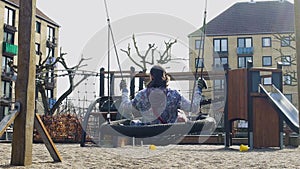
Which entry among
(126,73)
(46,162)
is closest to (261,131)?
(126,73)

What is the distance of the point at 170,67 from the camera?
18.5 metres

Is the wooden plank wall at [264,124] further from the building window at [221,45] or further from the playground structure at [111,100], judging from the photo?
the building window at [221,45]

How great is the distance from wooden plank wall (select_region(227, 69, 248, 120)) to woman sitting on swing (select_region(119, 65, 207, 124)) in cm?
387

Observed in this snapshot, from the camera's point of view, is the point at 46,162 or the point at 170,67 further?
the point at 170,67

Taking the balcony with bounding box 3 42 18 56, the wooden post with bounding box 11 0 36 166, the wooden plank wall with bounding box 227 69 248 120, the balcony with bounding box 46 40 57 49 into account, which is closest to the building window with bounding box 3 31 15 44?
the balcony with bounding box 3 42 18 56

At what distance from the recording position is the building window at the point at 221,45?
4459 centimetres

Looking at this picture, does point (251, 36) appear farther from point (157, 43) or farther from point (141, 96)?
point (141, 96)

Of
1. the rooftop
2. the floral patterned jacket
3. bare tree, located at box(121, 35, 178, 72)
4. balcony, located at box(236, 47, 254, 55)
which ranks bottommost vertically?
the floral patterned jacket

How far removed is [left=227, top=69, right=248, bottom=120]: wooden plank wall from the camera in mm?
9148

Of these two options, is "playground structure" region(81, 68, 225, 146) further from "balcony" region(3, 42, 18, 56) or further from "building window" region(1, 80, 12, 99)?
"building window" region(1, 80, 12, 99)

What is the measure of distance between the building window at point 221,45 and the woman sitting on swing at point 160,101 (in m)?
39.8

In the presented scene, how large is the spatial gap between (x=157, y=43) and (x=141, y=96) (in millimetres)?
13760

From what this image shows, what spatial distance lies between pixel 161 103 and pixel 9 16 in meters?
33.4

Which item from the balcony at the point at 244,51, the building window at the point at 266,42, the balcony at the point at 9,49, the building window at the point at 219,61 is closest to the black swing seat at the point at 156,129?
the balcony at the point at 9,49
